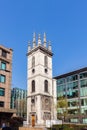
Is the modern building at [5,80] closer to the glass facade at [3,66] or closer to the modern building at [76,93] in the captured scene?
the glass facade at [3,66]

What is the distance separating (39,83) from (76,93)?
22621 mm

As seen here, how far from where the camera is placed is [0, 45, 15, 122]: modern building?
47.3m

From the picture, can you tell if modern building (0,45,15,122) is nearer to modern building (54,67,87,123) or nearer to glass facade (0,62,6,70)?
glass facade (0,62,6,70)

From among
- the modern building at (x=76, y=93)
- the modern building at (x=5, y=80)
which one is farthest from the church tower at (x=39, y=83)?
the modern building at (x=76, y=93)

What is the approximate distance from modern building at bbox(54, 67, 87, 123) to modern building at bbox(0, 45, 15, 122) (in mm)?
33356

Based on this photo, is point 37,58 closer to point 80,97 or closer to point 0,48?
point 0,48

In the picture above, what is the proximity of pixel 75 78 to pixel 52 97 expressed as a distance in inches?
753

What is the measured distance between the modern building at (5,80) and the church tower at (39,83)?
1182 centimetres

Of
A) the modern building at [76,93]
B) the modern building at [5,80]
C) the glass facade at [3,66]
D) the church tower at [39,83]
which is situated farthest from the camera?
the modern building at [76,93]

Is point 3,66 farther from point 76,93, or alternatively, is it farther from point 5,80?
point 76,93

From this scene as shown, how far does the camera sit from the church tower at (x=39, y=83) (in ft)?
194

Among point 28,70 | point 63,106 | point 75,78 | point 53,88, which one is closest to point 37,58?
point 28,70

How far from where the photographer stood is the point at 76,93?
78750mm

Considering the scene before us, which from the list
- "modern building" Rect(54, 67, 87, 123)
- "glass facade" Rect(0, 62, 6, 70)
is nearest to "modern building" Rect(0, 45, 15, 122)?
"glass facade" Rect(0, 62, 6, 70)
